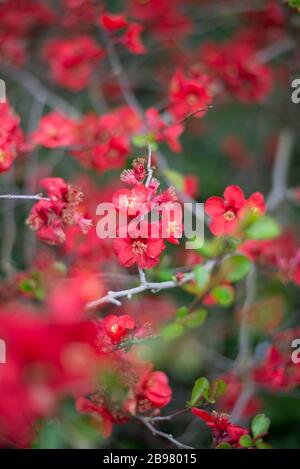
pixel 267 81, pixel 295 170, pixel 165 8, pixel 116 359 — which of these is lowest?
pixel 116 359

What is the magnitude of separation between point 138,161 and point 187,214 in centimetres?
42

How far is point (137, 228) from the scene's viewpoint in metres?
0.85

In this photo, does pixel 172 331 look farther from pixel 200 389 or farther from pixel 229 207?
pixel 229 207

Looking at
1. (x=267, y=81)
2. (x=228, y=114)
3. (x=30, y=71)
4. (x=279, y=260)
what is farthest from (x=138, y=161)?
(x=228, y=114)

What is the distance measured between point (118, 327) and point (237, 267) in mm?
230

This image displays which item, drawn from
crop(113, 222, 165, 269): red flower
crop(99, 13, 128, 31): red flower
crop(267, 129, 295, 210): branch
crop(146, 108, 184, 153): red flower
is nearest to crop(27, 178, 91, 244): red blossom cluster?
crop(113, 222, 165, 269): red flower

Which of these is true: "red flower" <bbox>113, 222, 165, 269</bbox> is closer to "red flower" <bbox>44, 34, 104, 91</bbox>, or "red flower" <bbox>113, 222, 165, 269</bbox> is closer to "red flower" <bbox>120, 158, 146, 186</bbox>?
"red flower" <bbox>120, 158, 146, 186</bbox>

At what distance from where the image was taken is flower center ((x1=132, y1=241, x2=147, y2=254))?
34.4 inches

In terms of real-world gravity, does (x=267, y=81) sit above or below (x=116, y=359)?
above

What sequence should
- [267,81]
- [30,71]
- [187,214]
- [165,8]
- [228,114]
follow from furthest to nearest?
[228,114] → [30,71] → [165,8] → [267,81] → [187,214]

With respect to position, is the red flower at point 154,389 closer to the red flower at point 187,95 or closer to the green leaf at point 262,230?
the green leaf at point 262,230

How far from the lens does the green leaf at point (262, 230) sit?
27.2 inches

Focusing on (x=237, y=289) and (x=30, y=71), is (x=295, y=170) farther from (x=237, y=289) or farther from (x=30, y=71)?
(x=30, y=71)

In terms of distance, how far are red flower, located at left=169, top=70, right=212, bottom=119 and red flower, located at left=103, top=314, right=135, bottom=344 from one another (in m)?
0.69
